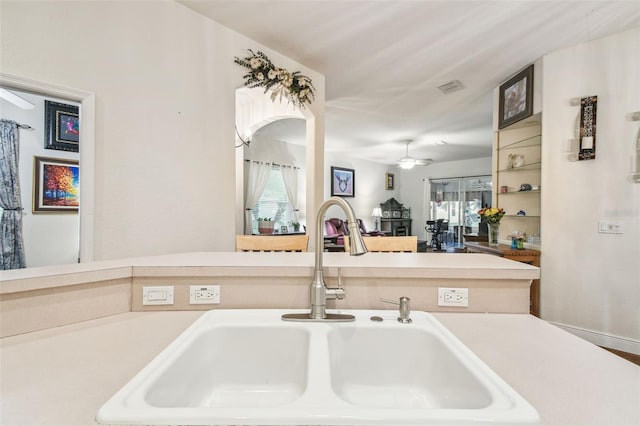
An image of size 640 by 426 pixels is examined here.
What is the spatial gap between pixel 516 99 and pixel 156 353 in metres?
4.03

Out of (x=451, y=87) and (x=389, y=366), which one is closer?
(x=389, y=366)

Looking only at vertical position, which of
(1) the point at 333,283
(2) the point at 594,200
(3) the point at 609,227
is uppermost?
(2) the point at 594,200

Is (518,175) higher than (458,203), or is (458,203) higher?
(518,175)

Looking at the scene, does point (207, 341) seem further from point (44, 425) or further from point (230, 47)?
point (230, 47)

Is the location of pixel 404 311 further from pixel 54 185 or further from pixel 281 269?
pixel 54 185

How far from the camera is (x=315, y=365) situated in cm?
69

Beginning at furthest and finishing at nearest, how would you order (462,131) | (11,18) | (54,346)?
(462,131)
(11,18)
(54,346)

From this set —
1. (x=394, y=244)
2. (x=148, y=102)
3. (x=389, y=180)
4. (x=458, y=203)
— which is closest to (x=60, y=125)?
(x=148, y=102)

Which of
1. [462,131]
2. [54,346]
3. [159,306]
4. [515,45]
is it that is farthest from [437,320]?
[462,131]

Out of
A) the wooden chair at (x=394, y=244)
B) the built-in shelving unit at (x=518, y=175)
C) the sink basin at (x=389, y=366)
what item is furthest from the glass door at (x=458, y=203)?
the sink basin at (x=389, y=366)

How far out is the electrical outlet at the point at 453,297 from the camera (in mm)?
1048

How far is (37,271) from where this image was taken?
0.95 m

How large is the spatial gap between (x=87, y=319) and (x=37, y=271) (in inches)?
9.0

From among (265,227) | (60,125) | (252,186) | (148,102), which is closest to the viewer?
(148,102)
